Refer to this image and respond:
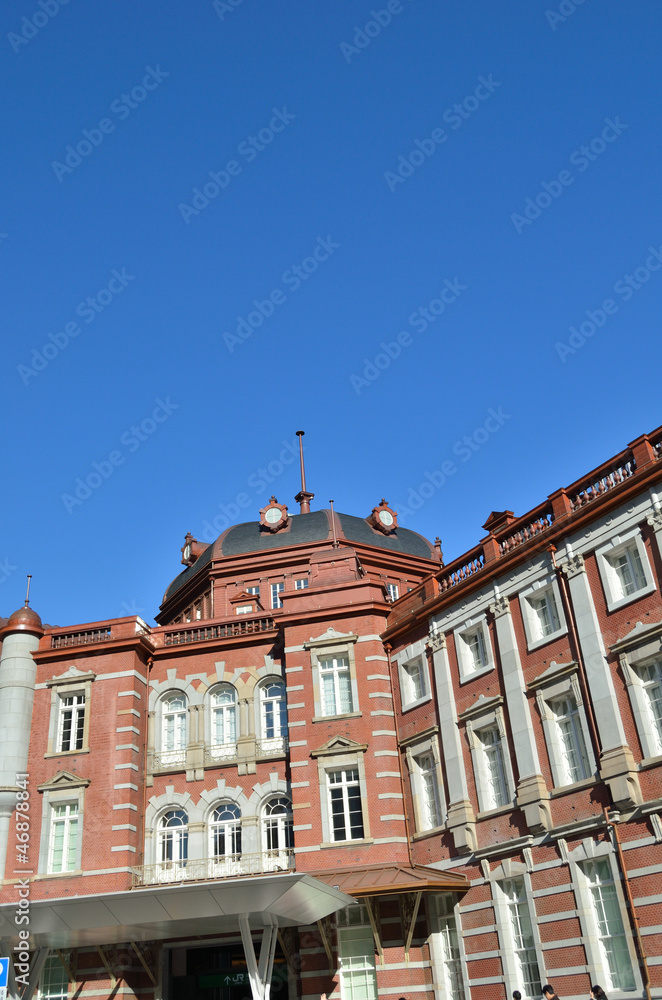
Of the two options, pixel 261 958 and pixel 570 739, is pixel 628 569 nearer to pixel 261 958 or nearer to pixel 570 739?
pixel 570 739

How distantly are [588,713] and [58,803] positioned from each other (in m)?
17.1

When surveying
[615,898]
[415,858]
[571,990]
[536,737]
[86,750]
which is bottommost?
[571,990]

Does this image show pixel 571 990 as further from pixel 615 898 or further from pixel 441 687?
pixel 441 687

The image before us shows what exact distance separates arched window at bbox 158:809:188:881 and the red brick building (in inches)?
3.1

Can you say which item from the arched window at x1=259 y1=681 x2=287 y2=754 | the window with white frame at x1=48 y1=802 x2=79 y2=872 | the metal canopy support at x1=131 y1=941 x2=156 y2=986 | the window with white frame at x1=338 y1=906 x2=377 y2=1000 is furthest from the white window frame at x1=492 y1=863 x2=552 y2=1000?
the window with white frame at x1=48 y1=802 x2=79 y2=872

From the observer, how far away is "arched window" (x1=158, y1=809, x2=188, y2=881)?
97.7ft

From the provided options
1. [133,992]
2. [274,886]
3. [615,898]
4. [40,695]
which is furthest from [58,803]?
[615,898]

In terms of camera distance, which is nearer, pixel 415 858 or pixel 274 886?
pixel 274 886

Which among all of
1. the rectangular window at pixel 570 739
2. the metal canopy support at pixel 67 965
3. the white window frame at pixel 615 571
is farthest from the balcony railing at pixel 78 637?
the white window frame at pixel 615 571

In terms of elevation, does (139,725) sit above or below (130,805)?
above

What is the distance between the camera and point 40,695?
31625mm

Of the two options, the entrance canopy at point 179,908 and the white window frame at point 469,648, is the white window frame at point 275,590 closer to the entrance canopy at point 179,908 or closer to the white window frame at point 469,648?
the white window frame at point 469,648

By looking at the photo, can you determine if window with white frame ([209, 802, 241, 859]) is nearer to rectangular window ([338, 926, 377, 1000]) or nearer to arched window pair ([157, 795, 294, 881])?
arched window pair ([157, 795, 294, 881])

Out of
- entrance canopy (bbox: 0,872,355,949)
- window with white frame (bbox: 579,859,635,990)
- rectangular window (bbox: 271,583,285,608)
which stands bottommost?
window with white frame (bbox: 579,859,635,990)
